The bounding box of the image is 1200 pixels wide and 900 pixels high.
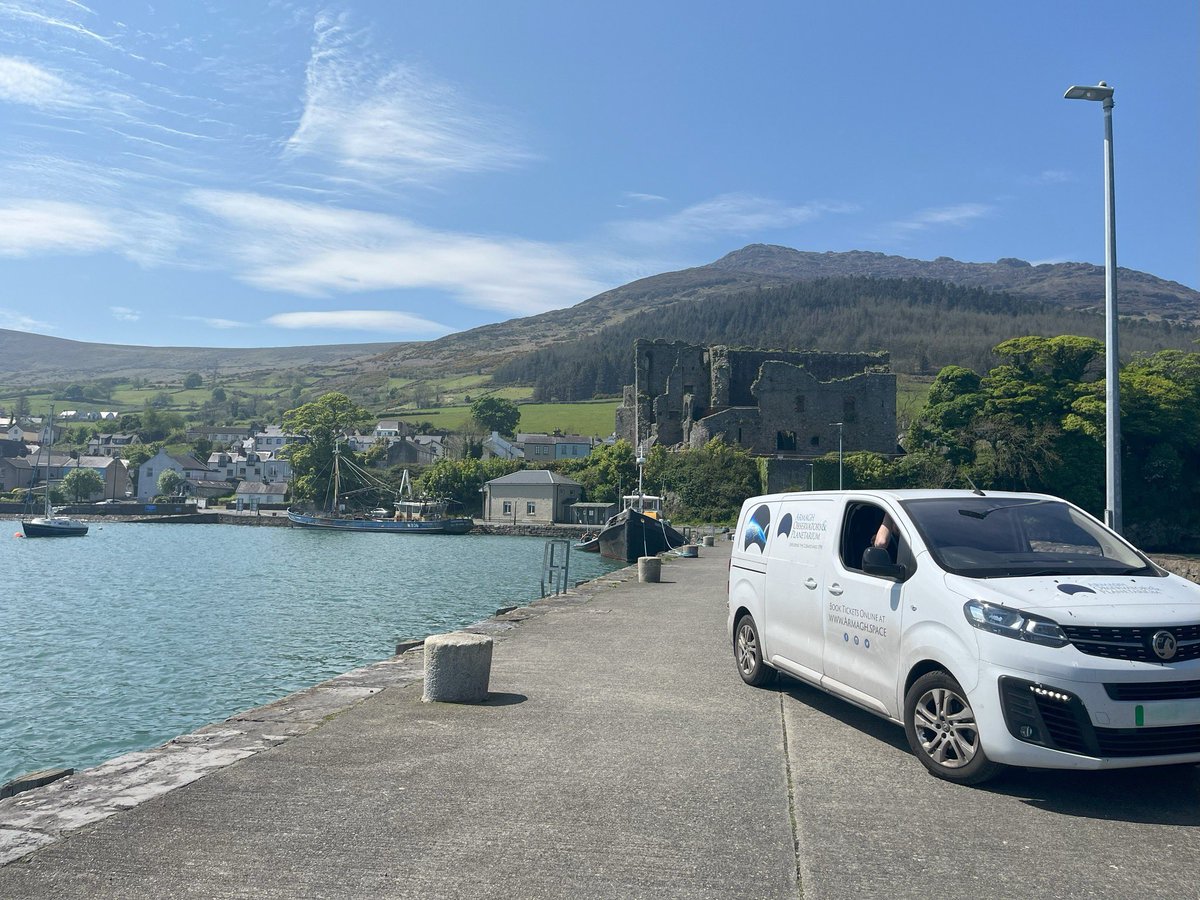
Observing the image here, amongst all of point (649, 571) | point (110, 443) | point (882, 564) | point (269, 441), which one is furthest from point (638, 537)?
point (110, 443)

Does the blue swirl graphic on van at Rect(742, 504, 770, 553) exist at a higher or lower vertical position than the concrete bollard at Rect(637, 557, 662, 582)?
higher

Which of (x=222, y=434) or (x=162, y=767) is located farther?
(x=222, y=434)

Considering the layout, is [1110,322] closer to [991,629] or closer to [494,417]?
[991,629]

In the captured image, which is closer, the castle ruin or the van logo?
the van logo

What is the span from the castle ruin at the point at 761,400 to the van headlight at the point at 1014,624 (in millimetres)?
67073

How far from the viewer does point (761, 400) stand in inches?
2968

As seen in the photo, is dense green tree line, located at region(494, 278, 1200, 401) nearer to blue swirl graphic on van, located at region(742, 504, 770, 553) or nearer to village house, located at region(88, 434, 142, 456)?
village house, located at region(88, 434, 142, 456)

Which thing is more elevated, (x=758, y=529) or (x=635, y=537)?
(x=758, y=529)

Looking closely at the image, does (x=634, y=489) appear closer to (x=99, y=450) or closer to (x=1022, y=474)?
(x=1022, y=474)

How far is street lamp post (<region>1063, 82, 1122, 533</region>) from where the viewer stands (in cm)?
1181

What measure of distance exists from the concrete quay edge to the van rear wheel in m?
3.38

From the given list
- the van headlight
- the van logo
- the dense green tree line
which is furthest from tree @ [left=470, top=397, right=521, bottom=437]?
the van logo

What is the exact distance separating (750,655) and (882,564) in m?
3.01

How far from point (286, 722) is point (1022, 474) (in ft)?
164
